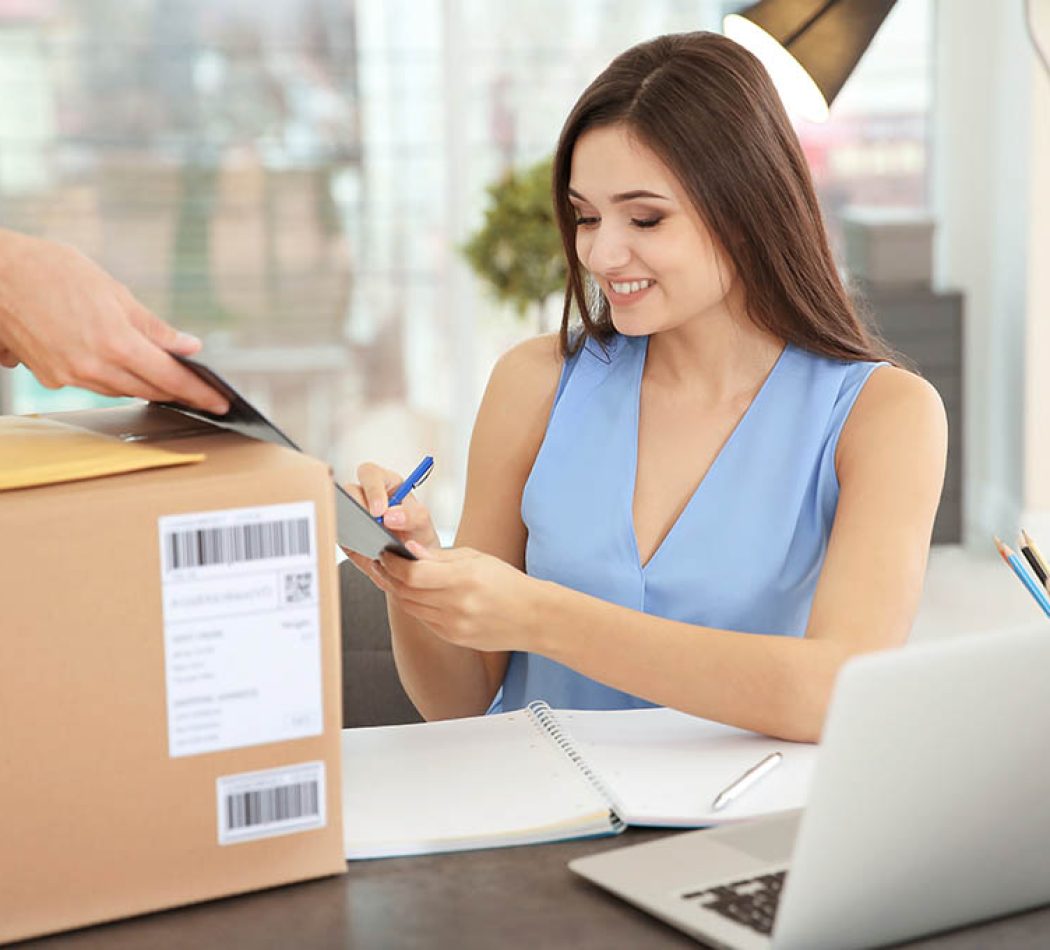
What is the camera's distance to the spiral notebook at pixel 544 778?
40.6 inches

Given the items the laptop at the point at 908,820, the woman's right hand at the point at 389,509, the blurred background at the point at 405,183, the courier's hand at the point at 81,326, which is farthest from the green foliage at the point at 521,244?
the laptop at the point at 908,820

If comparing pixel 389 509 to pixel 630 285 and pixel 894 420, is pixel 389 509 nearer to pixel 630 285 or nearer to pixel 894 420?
pixel 630 285

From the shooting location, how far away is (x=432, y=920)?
91 cm

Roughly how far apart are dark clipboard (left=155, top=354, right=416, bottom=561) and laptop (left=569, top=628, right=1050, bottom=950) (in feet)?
0.93

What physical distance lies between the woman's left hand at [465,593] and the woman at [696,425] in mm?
156

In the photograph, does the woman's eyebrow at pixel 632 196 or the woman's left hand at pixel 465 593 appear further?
the woman's eyebrow at pixel 632 196

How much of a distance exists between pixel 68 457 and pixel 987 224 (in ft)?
14.6

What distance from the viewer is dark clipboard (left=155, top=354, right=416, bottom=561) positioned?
38.1 inches

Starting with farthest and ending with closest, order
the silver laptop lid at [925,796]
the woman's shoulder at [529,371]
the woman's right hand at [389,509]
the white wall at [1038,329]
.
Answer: the white wall at [1038,329]
the woman's shoulder at [529,371]
the woman's right hand at [389,509]
the silver laptop lid at [925,796]

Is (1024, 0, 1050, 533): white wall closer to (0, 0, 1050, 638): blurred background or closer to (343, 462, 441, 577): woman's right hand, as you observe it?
(0, 0, 1050, 638): blurred background

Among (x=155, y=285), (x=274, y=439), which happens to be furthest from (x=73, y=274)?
(x=155, y=285)

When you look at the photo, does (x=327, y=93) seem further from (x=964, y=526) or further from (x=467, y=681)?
(x=467, y=681)

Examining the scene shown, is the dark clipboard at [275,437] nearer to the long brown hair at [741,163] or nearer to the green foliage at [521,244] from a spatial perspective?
the long brown hair at [741,163]

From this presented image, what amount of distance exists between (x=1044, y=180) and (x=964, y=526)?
1.06 m
